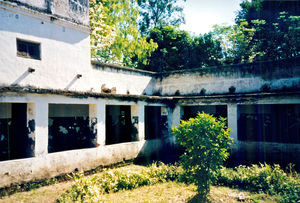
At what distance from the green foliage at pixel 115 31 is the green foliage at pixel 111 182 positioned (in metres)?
9.45

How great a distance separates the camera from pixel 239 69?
38.0 feet

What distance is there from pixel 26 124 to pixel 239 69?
9552 mm

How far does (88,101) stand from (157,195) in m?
4.18

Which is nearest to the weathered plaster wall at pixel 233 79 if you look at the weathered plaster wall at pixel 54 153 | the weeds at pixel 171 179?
the weathered plaster wall at pixel 54 153

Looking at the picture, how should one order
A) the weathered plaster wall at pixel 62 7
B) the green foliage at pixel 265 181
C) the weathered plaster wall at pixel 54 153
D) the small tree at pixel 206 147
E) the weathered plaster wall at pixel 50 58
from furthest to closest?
the weathered plaster wall at pixel 62 7 → the weathered plaster wall at pixel 50 58 → the weathered plaster wall at pixel 54 153 → the green foliage at pixel 265 181 → the small tree at pixel 206 147

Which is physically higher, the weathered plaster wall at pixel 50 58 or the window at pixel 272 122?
the weathered plaster wall at pixel 50 58

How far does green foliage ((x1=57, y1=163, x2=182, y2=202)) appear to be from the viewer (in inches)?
238

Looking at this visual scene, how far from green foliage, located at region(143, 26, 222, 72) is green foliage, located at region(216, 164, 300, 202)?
14183 mm

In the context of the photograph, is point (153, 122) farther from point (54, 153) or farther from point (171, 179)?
point (54, 153)

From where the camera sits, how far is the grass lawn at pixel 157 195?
6157 mm

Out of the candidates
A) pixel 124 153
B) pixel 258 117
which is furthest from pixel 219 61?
pixel 124 153

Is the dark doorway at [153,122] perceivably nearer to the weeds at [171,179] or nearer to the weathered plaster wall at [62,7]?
the weeds at [171,179]

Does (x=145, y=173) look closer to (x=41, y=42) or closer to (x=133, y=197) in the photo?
(x=133, y=197)

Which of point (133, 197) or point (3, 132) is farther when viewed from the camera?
point (3, 132)
